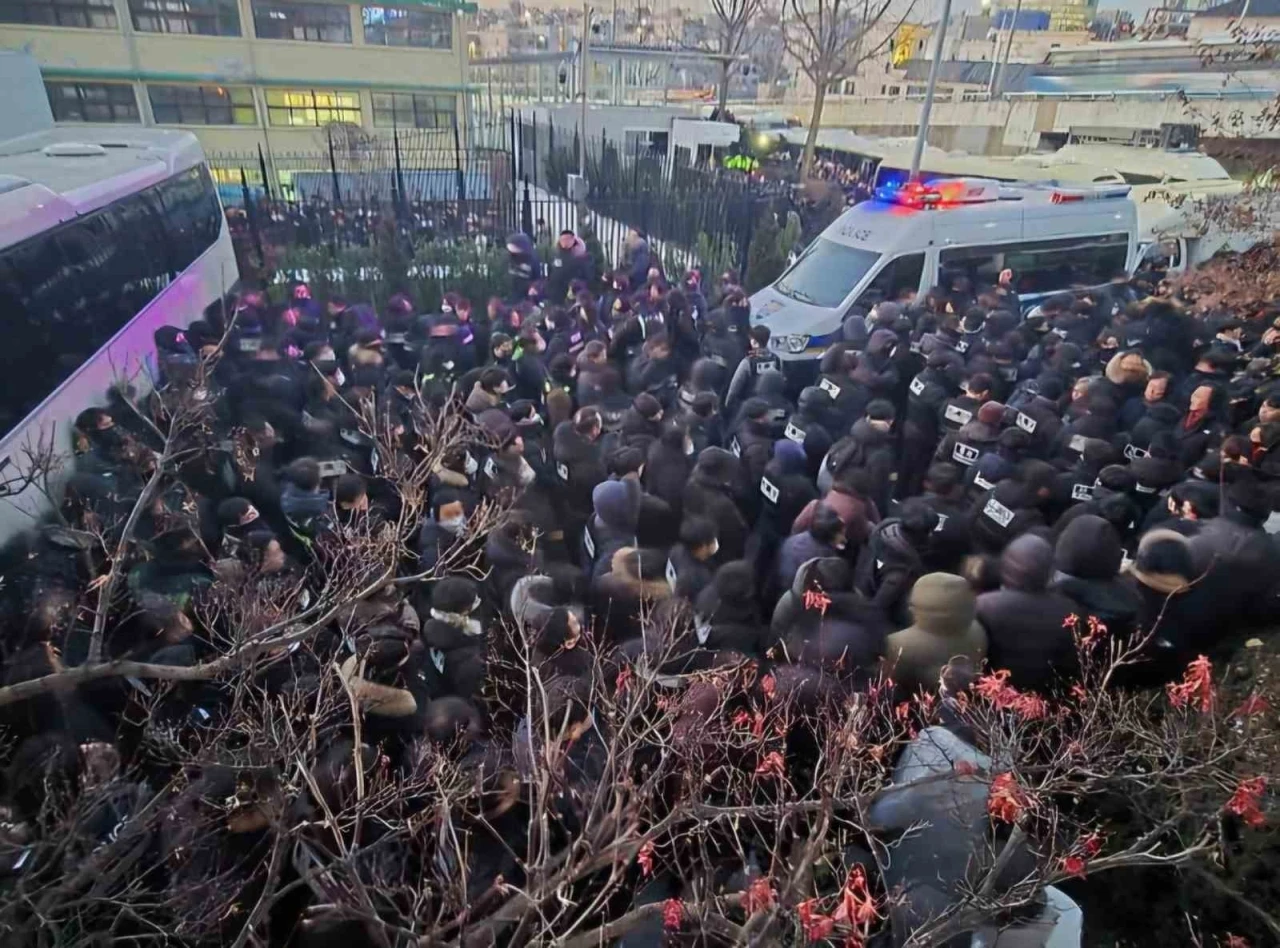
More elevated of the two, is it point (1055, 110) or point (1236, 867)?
point (1055, 110)

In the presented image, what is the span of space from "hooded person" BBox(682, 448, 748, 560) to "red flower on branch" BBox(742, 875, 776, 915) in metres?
2.09

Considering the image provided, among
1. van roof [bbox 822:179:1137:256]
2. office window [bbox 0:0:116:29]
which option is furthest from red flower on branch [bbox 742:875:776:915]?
office window [bbox 0:0:116:29]

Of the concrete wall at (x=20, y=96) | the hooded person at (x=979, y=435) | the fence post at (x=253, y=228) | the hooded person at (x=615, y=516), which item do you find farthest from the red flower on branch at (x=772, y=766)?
the concrete wall at (x=20, y=96)

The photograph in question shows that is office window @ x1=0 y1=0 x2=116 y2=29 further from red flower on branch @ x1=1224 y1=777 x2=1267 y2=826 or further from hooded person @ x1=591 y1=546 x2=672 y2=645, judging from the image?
red flower on branch @ x1=1224 y1=777 x2=1267 y2=826

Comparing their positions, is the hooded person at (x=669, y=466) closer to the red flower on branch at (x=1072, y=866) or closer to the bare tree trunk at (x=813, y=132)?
the red flower on branch at (x=1072, y=866)

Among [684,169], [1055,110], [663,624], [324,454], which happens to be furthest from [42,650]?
[1055,110]

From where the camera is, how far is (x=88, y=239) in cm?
563

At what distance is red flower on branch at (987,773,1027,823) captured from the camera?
2385 millimetres

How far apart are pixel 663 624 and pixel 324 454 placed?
110 inches

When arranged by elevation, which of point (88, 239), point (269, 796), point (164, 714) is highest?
point (88, 239)

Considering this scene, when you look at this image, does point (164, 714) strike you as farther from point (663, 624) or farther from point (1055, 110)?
point (1055, 110)

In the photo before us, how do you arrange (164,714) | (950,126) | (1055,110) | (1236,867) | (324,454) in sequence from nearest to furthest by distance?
(1236,867) → (164,714) → (324,454) → (1055,110) → (950,126)

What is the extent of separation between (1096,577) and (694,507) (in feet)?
6.51

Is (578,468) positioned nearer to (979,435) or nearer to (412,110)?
(979,435)
